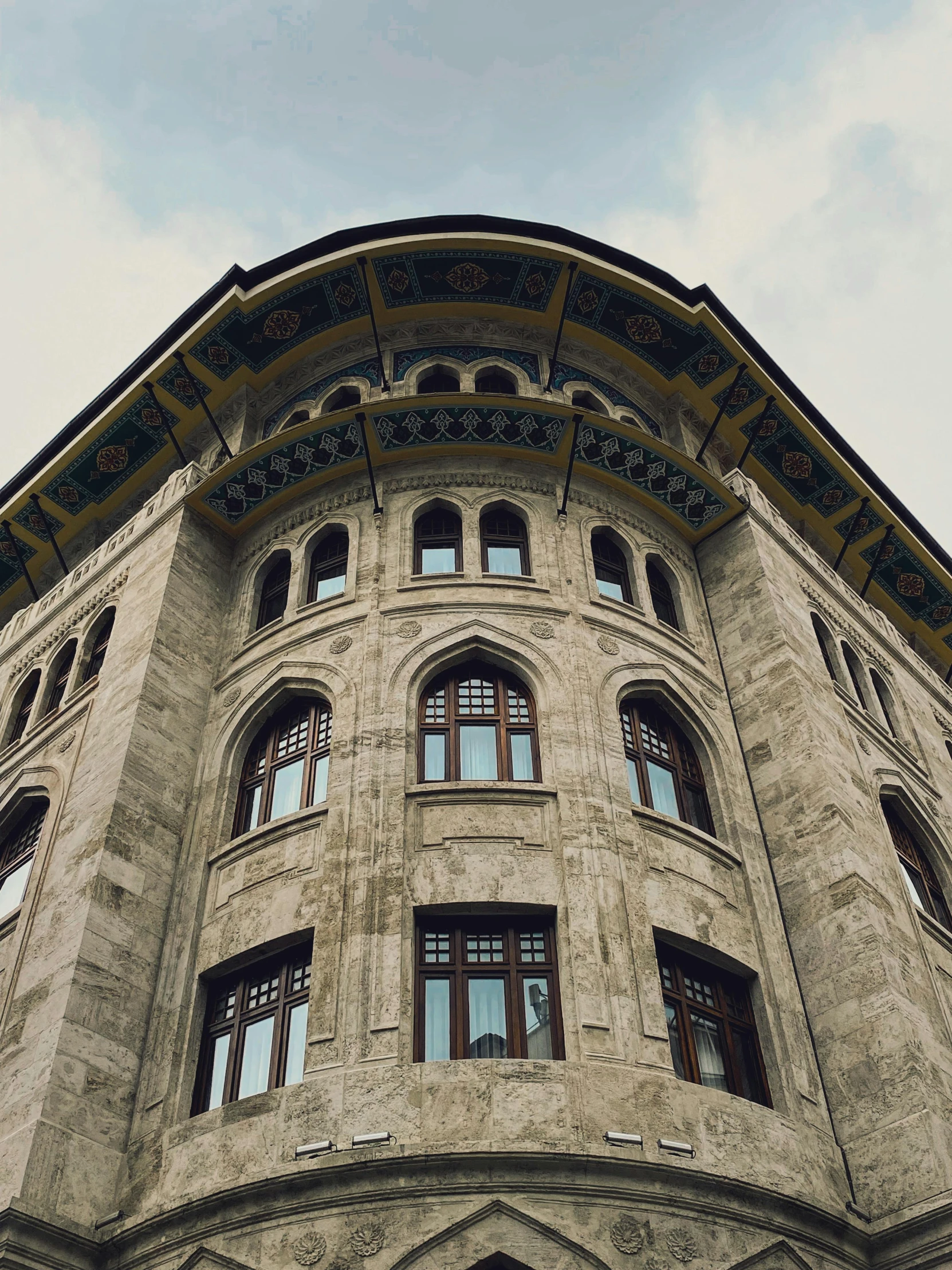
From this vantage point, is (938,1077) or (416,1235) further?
(938,1077)

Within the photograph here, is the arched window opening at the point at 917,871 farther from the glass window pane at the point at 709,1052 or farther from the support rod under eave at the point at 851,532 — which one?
the support rod under eave at the point at 851,532

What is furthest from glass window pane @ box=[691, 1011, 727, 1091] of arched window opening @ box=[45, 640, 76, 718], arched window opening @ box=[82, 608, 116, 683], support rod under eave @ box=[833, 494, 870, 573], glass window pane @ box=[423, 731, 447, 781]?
support rod under eave @ box=[833, 494, 870, 573]

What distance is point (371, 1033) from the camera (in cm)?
1386

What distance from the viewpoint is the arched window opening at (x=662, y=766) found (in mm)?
17609

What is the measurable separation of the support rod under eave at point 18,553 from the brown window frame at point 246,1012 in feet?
41.8

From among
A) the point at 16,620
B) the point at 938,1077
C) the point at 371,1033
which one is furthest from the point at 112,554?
the point at 938,1077

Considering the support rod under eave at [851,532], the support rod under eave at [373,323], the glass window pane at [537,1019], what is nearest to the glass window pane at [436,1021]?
the glass window pane at [537,1019]

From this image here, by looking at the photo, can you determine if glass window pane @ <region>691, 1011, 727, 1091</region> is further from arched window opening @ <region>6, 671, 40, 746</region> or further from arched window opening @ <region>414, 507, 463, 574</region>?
arched window opening @ <region>6, 671, 40, 746</region>

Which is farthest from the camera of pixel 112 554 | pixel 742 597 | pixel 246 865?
pixel 112 554

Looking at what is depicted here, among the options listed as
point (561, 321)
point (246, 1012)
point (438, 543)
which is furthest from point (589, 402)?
point (246, 1012)

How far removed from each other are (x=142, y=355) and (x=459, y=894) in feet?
49.7

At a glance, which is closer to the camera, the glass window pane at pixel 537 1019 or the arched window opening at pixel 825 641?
the glass window pane at pixel 537 1019

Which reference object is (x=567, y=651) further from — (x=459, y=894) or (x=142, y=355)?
(x=142, y=355)

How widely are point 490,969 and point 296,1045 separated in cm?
235
